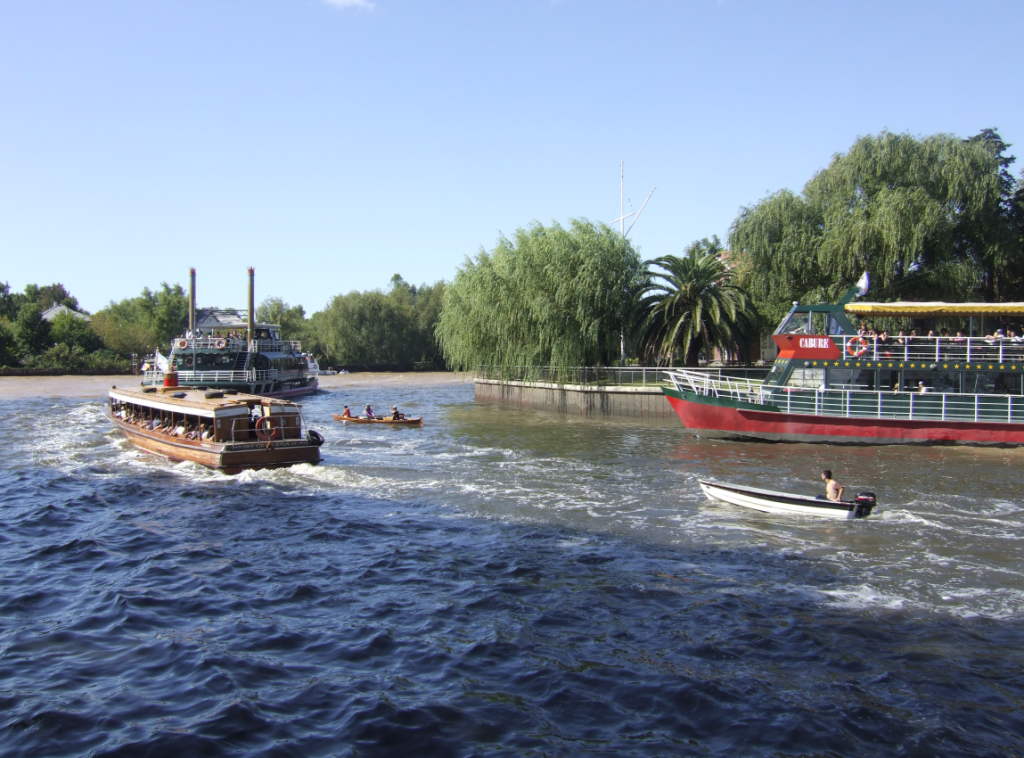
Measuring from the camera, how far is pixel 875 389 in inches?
1304

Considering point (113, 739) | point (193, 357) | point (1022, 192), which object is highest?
point (1022, 192)

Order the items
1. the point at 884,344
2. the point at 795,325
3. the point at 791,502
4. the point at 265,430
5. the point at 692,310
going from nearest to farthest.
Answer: the point at 791,502
the point at 265,430
the point at 884,344
the point at 795,325
the point at 692,310

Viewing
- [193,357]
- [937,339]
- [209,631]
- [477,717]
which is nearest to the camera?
[477,717]

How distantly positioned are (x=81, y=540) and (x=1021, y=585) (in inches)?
747

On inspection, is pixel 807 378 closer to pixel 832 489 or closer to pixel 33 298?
pixel 832 489

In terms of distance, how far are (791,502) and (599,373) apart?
96.5 feet

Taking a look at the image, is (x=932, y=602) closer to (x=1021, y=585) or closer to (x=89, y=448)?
(x=1021, y=585)

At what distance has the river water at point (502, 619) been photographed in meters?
9.63

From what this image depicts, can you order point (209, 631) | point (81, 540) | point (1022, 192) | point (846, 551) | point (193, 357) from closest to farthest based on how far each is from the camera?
1. point (209, 631)
2. point (846, 551)
3. point (81, 540)
4. point (1022, 192)
5. point (193, 357)

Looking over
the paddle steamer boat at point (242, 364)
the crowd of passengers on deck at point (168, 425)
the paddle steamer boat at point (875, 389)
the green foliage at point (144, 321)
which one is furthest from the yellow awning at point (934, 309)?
the green foliage at point (144, 321)

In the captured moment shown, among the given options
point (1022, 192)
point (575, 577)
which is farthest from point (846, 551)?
point (1022, 192)

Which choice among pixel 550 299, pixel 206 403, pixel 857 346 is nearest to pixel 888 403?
pixel 857 346

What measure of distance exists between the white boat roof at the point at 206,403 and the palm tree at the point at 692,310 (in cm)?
2530

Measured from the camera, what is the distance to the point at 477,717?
32.5ft
